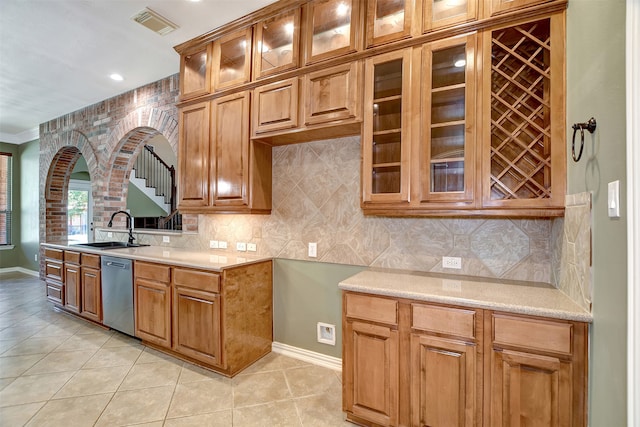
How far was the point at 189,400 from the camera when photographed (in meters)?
2.12

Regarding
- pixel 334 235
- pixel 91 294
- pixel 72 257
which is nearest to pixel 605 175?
pixel 334 235

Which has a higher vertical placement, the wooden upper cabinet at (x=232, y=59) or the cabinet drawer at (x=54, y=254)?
the wooden upper cabinet at (x=232, y=59)

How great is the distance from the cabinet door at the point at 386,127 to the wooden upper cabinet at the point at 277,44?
2.27ft

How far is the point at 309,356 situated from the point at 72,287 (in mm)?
3118

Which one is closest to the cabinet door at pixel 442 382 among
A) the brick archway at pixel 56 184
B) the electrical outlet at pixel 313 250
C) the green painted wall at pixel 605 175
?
the green painted wall at pixel 605 175

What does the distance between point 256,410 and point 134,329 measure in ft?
5.60

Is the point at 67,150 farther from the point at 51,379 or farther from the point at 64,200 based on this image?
the point at 51,379

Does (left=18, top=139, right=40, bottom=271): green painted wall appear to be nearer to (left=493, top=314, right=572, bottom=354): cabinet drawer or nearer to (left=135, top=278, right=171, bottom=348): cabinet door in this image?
(left=135, top=278, right=171, bottom=348): cabinet door

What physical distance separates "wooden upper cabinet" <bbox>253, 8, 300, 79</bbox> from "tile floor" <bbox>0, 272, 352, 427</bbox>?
8.29 ft

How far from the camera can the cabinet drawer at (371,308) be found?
1.71m

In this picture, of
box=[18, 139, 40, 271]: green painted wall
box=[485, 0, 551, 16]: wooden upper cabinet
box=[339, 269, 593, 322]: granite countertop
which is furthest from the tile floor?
box=[18, 139, 40, 271]: green painted wall

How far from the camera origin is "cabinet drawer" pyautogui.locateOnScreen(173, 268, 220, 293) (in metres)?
2.38

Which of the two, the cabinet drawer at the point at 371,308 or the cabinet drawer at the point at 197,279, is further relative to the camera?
the cabinet drawer at the point at 197,279

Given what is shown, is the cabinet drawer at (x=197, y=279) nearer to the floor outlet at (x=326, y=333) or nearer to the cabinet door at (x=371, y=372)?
the floor outlet at (x=326, y=333)
